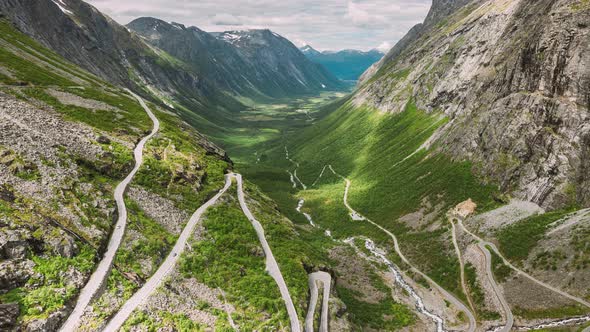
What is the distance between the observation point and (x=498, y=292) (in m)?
65.4

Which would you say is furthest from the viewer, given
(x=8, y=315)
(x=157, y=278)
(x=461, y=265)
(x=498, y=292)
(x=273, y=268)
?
(x=461, y=265)

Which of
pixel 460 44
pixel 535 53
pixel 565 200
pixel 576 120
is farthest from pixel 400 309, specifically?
pixel 460 44

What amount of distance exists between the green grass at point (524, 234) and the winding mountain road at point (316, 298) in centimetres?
3766

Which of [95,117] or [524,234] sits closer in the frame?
[524,234]

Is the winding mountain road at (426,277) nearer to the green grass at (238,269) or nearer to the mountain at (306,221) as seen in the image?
the mountain at (306,221)

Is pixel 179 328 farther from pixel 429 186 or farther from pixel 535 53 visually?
pixel 535 53

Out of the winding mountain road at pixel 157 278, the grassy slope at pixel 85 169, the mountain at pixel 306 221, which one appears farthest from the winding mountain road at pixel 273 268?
the winding mountain road at pixel 157 278

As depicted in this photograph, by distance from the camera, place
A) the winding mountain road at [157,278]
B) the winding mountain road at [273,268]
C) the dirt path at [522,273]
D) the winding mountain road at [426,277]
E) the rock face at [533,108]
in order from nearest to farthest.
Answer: the winding mountain road at [157,278], the winding mountain road at [273,268], the dirt path at [522,273], the winding mountain road at [426,277], the rock face at [533,108]

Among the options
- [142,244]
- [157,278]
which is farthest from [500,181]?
[142,244]

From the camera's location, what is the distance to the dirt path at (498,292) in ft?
192

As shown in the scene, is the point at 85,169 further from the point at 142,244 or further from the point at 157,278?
the point at 157,278

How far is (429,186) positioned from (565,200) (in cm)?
3672

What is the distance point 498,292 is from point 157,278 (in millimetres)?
57036

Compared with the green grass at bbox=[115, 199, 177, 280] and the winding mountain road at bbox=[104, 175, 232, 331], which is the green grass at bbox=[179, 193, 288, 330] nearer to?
the winding mountain road at bbox=[104, 175, 232, 331]
